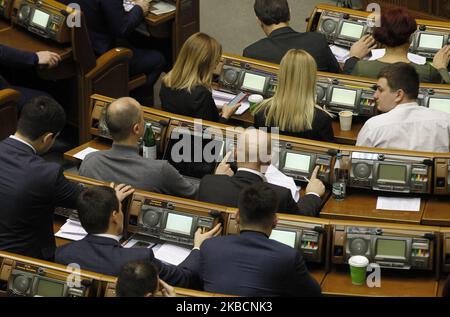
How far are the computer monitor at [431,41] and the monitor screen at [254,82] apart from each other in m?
1.27

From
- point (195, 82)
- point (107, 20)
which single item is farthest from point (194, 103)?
point (107, 20)

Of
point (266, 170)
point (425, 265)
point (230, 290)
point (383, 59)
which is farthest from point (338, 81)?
point (230, 290)

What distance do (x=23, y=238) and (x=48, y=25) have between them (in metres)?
2.65

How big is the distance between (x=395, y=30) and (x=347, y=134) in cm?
74

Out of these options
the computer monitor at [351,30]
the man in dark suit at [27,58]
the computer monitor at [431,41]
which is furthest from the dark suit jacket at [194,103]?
the computer monitor at [431,41]

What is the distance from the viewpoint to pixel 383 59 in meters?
7.02

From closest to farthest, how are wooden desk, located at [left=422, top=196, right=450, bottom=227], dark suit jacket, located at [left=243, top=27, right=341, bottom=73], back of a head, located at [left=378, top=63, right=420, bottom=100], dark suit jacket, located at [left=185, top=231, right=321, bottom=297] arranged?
dark suit jacket, located at [left=185, top=231, right=321, bottom=297], wooden desk, located at [left=422, top=196, right=450, bottom=227], back of a head, located at [left=378, top=63, right=420, bottom=100], dark suit jacket, located at [left=243, top=27, right=341, bottom=73]

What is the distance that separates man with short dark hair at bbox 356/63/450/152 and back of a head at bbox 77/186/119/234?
1.87 m

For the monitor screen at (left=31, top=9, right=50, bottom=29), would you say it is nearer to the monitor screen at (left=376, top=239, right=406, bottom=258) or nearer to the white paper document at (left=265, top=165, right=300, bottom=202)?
the white paper document at (left=265, top=165, right=300, bottom=202)

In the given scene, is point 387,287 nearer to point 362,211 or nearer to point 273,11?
point 362,211

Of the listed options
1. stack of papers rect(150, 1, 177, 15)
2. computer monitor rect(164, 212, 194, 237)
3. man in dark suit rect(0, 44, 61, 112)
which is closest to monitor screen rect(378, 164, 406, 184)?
computer monitor rect(164, 212, 194, 237)

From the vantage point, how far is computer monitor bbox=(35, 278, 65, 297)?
492 centimetres

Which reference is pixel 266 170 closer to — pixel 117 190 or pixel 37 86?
pixel 117 190

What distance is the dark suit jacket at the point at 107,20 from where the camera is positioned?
789 cm
